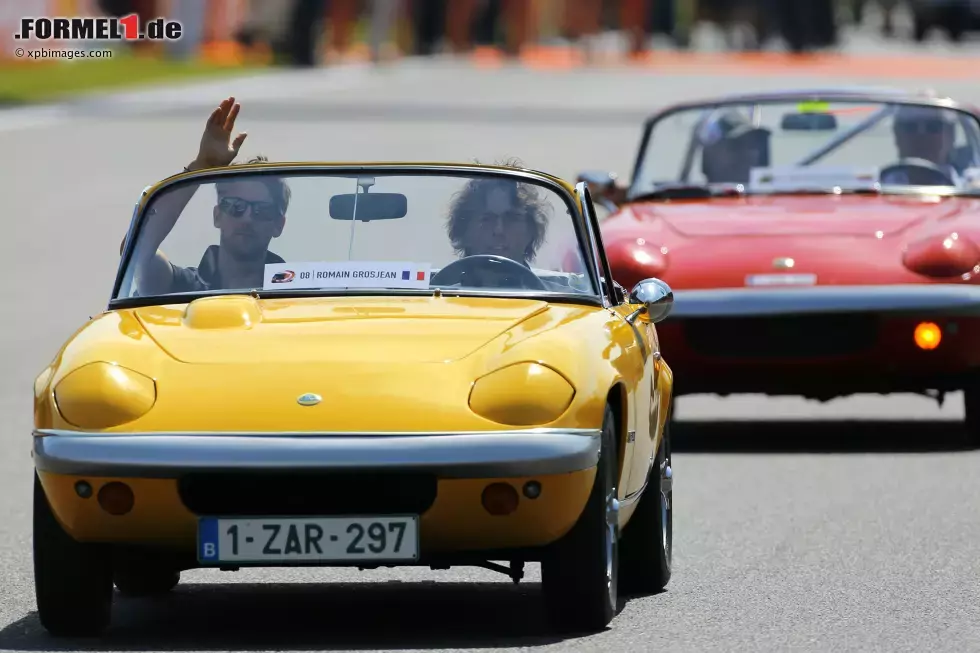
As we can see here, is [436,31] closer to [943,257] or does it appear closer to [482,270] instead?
[943,257]

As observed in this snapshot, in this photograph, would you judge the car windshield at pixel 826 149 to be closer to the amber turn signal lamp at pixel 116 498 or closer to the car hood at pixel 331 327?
the car hood at pixel 331 327

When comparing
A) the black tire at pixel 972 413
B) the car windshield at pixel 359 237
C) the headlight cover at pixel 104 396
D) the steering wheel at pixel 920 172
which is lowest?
the black tire at pixel 972 413

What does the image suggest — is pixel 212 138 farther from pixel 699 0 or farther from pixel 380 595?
pixel 699 0

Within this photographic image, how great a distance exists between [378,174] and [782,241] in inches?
169

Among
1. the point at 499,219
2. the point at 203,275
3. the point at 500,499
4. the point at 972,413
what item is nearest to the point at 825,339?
the point at 972,413

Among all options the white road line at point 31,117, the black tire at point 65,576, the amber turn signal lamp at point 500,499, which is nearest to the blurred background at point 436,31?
the white road line at point 31,117

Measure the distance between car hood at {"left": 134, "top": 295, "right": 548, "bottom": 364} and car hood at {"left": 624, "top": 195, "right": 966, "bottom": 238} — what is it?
15.4 feet

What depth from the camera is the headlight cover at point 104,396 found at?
250 inches

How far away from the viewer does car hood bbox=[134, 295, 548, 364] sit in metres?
6.59

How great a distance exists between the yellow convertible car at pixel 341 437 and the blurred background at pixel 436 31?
3493cm

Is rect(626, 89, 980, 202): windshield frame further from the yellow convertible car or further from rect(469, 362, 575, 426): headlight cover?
rect(469, 362, 575, 426): headlight cover

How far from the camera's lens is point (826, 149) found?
1305 centimetres

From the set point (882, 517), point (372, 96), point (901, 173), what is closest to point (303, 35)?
point (372, 96)

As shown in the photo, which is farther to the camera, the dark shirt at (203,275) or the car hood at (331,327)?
the dark shirt at (203,275)
